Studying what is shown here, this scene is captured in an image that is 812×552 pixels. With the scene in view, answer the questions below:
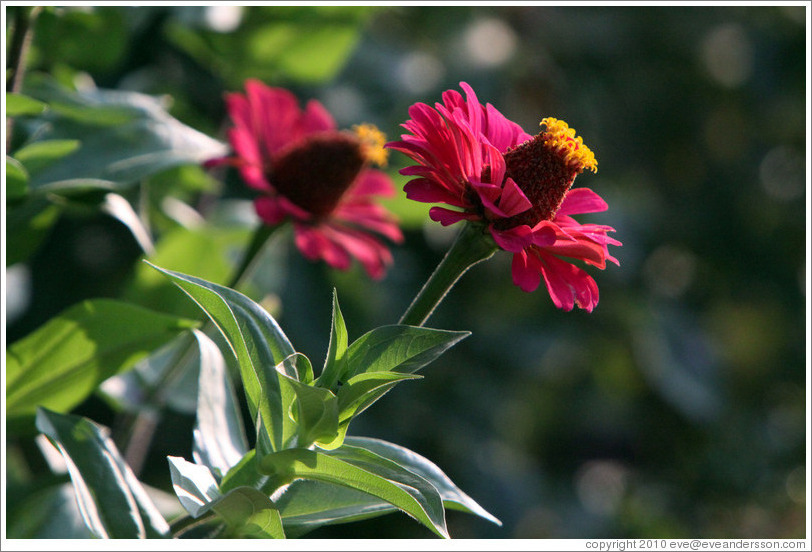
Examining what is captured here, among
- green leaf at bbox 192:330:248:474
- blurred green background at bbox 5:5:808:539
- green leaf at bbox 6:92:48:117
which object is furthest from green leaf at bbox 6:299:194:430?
blurred green background at bbox 5:5:808:539

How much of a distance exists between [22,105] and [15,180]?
6cm

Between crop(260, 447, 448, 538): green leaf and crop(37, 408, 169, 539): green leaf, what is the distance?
14 centimetres

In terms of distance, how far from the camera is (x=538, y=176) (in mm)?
558

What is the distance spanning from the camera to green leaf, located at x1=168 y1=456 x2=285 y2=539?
449 millimetres

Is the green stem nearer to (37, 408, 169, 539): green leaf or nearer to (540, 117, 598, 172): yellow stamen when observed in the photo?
(37, 408, 169, 539): green leaf

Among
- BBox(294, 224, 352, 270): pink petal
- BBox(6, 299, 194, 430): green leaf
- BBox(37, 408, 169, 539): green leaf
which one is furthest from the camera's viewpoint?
BBox(294, 224, 352, 270): pink petal

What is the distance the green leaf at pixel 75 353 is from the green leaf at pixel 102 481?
83 mm

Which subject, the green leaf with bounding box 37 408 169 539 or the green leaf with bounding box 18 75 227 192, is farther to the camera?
the green leaf with bounding box 18 75 227 192

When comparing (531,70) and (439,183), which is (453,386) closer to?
(531,70)

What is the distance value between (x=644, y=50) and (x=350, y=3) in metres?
1.01

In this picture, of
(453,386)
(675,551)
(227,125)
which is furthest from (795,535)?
(227,125)

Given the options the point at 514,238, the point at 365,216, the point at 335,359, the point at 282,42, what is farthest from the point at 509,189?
the point at 282,42

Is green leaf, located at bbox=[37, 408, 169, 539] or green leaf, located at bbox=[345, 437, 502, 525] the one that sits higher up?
green leaf, located at bbox=[345, 437, 502, 525]

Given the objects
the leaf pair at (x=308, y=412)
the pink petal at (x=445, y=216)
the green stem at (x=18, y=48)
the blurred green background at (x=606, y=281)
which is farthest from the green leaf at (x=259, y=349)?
the blurred green background at (x=606, y=281)
